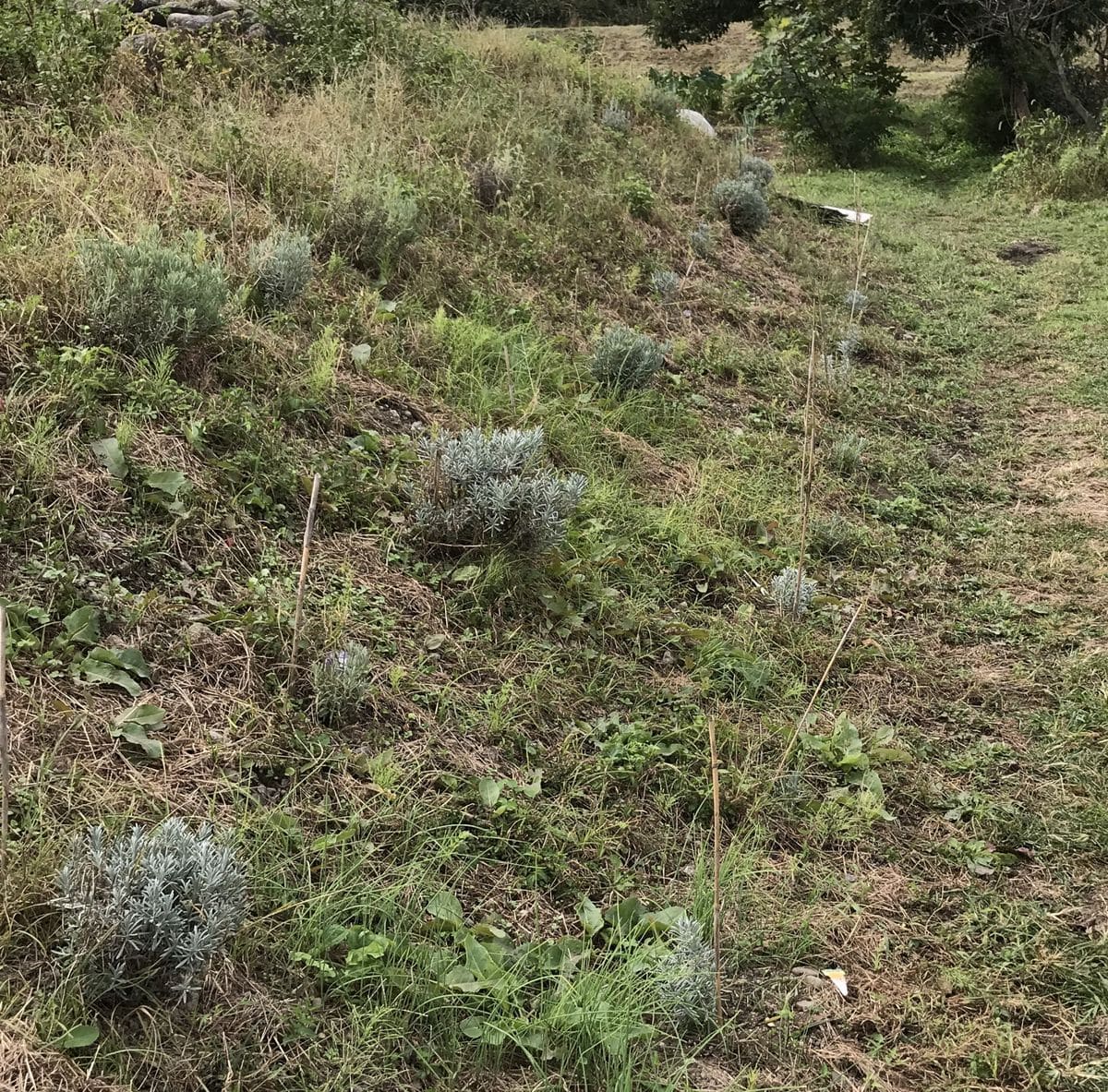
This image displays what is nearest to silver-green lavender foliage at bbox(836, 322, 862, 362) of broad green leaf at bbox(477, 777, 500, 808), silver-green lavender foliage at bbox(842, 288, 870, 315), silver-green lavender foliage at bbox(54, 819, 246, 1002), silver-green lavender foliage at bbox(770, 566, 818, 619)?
silver-green lavender foliage at bbox(842, 288, 870, 315)

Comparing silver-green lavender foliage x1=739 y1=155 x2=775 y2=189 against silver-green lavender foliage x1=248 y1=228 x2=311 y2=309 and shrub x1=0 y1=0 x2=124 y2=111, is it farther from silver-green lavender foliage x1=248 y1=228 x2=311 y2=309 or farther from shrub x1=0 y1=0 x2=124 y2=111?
silver-green lavender foliage x1=248 y1=228 x2=311 y2=309

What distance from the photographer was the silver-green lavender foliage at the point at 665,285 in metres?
6.12

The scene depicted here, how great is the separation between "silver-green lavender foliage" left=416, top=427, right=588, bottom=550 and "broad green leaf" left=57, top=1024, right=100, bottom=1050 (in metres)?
1.89

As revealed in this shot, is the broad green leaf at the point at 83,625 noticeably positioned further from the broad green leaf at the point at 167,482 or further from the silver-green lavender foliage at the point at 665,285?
the silver-green lavender foliage at the point at 665,285

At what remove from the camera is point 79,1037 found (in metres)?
1.61

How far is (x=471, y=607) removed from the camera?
121 inches

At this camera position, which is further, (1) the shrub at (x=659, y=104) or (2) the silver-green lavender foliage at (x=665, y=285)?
(1) the shrub at (x=659, y=104)

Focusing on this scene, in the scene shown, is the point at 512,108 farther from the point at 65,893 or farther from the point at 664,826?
the point at 65,893

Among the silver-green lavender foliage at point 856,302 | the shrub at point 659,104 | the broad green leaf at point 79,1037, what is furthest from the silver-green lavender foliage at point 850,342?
the broad green leaf at point 79,1037

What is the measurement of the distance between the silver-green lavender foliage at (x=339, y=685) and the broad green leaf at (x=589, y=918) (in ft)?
2.73

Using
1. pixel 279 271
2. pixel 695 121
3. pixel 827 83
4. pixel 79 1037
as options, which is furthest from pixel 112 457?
pixel 827 83

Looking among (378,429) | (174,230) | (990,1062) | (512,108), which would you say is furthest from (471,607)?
(512,108)

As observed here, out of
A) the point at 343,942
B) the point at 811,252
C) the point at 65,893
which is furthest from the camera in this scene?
the point at 811,252

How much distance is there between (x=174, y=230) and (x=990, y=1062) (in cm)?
425
